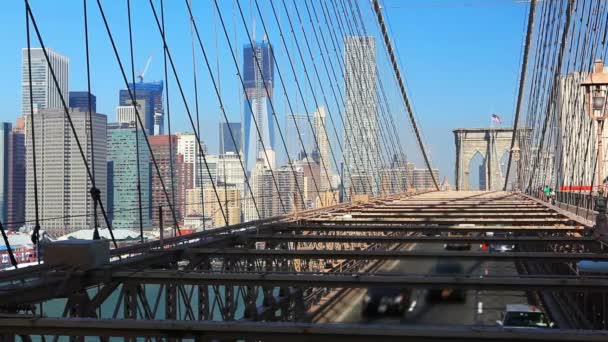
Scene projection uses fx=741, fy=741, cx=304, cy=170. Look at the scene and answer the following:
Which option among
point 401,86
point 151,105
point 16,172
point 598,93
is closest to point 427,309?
point 598,93

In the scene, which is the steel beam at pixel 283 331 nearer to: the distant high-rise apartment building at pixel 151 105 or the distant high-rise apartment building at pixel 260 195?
the distant high-rise apartment building at pixel 260 195

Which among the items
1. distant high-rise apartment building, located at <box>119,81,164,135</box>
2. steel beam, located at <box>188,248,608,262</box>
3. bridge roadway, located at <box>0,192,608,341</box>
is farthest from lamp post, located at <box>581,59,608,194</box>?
distant high-rise apartment building, located at <box>119,81,164,135</box>

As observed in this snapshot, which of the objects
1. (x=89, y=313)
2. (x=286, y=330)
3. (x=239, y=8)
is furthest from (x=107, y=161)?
(x=286, y=330)

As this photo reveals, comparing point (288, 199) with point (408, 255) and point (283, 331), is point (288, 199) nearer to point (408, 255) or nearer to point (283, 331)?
point (408, 255)

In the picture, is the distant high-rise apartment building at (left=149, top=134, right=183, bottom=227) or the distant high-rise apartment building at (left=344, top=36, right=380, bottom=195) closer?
the distant high-rise apartment building at (left=149, top=134, right=183, bottom=227)

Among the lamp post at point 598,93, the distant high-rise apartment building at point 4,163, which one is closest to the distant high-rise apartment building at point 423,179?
the lamp post at point 598,93

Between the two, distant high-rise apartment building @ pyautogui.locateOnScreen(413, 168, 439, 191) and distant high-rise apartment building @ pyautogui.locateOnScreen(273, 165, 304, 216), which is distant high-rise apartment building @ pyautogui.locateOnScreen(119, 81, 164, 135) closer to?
distant high-rise apartment building @ pyautogui.locateOnScreen(273, 165, 304, 216)

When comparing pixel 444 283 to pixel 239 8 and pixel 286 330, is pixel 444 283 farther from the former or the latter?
pixel 239 8

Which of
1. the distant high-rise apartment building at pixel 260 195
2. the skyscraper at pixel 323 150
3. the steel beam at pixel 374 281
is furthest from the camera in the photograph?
the skyscraper at pixel 323 150
